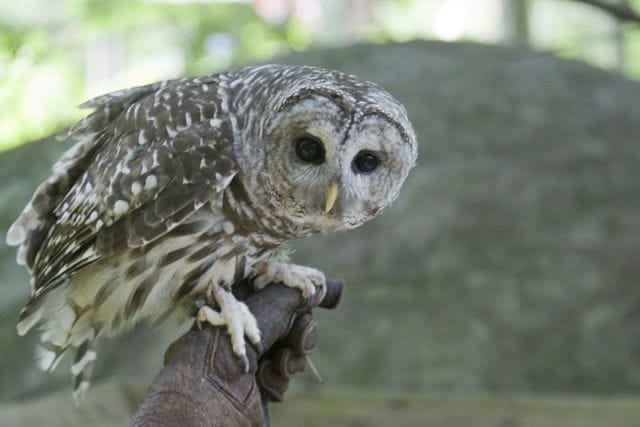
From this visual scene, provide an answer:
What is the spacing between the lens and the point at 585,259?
5945 millimetres

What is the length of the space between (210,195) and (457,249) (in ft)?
11.8

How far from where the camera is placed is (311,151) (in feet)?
8.76

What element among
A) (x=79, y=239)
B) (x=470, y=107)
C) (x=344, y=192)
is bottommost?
(x=470, y=107)

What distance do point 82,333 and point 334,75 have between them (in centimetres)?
130

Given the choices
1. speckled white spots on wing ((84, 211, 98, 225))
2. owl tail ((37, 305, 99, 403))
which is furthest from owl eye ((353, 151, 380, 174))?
owl tail ((37, 305, 99, 403))

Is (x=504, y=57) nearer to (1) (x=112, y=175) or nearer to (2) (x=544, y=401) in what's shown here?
(2) (x=544, y=401)

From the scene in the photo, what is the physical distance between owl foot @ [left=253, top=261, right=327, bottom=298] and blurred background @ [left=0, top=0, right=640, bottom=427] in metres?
1.63

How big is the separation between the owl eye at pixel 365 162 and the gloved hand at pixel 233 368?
0.40m

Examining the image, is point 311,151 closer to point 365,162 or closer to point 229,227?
point 365,162

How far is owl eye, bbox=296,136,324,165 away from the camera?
2.66 meters

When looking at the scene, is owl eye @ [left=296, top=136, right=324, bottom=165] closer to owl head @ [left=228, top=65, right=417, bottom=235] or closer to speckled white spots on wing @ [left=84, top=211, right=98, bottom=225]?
owl head @ [left=228, top=65, right=417, bottom=235]

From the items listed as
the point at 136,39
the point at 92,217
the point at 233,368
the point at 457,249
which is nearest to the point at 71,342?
the point at 92,217

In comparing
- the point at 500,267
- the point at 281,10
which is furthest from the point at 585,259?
the point at 281,10

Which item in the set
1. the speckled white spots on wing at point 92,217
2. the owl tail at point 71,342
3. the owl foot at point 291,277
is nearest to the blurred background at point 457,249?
the speckled white spots on wing at point 92,217
